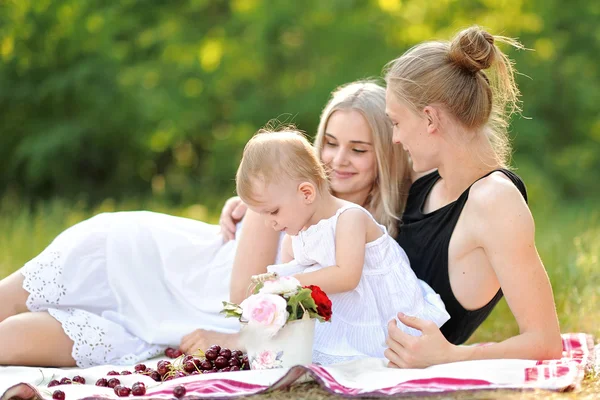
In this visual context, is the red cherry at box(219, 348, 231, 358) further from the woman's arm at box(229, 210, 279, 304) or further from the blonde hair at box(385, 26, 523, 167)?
the blonde hair at box(385, 26, 523, 167)

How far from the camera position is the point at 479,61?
131 inches

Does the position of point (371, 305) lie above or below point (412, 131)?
below

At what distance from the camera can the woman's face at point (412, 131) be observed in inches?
132

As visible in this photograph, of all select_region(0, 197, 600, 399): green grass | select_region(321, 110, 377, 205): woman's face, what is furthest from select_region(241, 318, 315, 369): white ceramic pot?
select_region(321, 110, 377, 205): woman's face

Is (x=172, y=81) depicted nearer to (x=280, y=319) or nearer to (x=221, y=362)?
(x=221, y=362)

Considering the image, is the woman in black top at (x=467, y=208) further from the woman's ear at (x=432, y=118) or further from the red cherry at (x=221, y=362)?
the red cherry at (x=221, y=362)

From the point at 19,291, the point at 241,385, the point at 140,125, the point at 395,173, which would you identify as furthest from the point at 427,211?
the point at 140,125

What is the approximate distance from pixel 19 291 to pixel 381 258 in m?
1.72

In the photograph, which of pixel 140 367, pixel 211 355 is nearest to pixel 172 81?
pixel 140 367

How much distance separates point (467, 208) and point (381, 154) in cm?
64

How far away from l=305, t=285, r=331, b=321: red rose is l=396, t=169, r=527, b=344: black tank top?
2.24 ft

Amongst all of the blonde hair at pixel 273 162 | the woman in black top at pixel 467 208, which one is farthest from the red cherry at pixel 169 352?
the woman in black top at pixel 467 208

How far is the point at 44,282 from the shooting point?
385cm

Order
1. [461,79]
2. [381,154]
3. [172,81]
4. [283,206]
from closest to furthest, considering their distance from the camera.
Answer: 1. [283,206]
2. [461,79]
3. [381,154]
4. [172,81]
